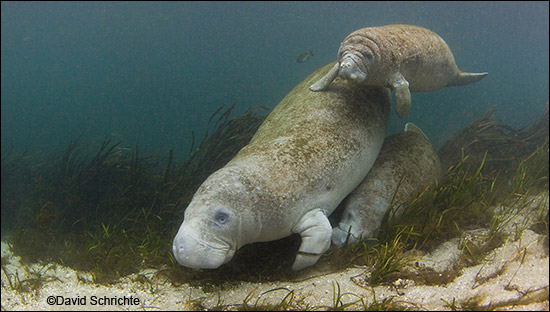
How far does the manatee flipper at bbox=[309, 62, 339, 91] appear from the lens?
4.67 metres

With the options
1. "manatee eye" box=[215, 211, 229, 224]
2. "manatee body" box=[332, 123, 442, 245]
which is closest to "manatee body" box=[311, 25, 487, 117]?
"manatee body" box=[332, 123, 442, 245]

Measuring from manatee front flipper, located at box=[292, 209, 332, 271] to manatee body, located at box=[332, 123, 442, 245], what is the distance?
1.80 feet

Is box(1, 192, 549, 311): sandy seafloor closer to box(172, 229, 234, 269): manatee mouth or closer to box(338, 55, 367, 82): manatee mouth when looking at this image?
box(172, 229, 234, 269): manatee mouth

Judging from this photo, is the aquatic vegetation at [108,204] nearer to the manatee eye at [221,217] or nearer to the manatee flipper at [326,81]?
the manatee eye at [221,217]

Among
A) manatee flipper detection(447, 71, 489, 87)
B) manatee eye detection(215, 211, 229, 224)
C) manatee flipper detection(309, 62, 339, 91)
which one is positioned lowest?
manatee eye detection(215, 211, 229, 224)

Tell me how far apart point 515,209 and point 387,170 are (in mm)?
1907

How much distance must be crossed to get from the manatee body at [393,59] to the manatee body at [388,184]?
80 cm

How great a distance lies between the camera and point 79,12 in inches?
2362

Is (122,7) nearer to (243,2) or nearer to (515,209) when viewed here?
(243,2)

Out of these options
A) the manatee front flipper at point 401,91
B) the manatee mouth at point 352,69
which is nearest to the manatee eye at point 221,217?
the manatee mouth at point 352,69

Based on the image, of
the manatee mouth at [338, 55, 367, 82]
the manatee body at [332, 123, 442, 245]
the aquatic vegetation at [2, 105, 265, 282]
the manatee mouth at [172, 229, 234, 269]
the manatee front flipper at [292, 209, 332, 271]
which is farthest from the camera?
the aquatic vegetation at [2, 105, 265, 282]

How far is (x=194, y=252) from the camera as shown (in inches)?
108

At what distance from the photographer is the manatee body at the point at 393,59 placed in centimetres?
407

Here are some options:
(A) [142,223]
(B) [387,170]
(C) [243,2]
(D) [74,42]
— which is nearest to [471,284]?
(B) [387,170]
